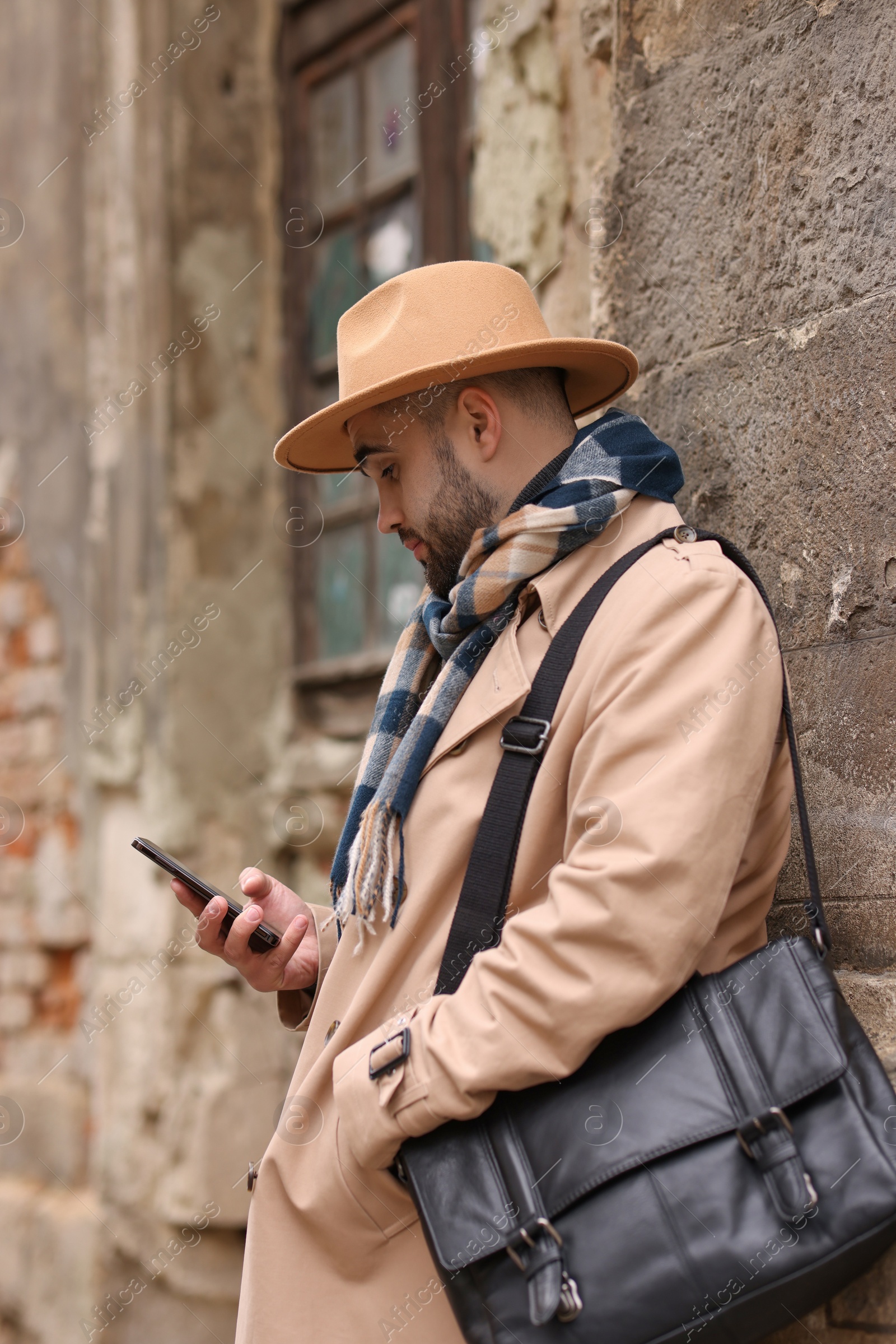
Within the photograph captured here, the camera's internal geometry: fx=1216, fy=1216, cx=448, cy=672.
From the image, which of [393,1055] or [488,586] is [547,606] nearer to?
[488,586]

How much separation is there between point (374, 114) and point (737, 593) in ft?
10.1

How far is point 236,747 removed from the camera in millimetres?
4051

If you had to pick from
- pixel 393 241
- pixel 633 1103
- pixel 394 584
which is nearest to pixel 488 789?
pixel 633 1103

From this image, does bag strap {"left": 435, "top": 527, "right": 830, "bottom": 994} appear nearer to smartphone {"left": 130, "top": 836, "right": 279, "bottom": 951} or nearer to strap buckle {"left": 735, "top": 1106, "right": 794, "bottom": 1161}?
strap buckle {"left": 735, "top": 1106, "right": 794, "bottom": 1161}

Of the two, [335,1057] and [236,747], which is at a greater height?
[335,1057]

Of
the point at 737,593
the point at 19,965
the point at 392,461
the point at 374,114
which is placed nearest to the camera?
the point at 737,593

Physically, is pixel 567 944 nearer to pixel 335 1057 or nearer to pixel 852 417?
pixel 335 1057

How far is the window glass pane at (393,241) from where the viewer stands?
3.80m

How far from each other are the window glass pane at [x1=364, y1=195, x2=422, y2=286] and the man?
2002mm

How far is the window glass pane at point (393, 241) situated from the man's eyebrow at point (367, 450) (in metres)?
2.09

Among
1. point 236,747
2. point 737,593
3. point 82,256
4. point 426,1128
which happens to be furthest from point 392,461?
point 82,256

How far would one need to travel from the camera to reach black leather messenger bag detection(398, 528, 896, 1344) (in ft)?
3.97

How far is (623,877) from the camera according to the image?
1295mm

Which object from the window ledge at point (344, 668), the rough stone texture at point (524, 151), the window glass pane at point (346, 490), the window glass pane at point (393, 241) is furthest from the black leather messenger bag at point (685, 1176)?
the window glass pane at point (393, 241)
